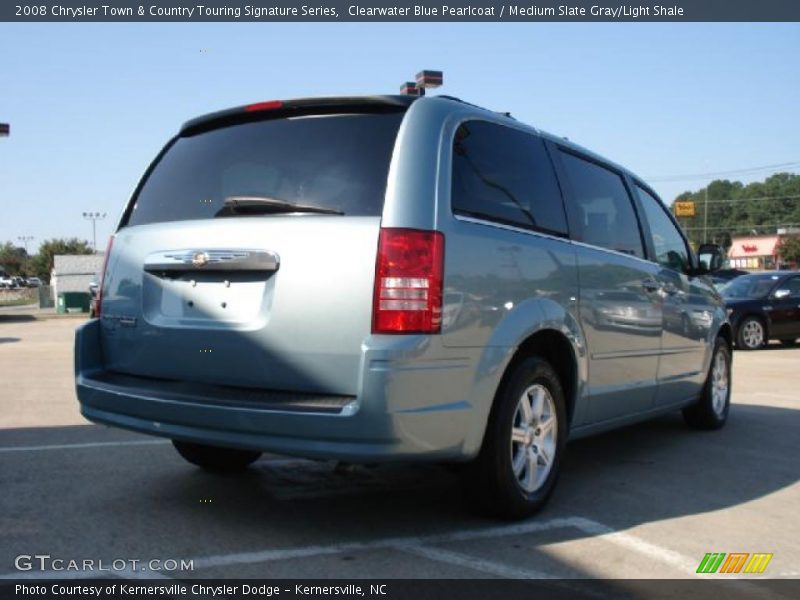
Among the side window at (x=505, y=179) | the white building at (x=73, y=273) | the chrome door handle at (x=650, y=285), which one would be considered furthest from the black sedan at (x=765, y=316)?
the white building at (x=73, y=273)

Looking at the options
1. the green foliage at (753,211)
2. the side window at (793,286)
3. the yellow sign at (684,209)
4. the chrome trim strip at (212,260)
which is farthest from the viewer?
the green foliage at (753,211)

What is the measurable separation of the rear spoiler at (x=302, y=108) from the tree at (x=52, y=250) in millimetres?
108510

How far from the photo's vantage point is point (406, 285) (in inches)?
134

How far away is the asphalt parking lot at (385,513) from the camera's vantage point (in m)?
3.47

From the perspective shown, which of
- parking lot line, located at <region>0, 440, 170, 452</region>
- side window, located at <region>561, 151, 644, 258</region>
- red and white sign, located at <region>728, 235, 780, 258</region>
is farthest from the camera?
red and white sign, located at <region>728, 235, 780, 258</region>

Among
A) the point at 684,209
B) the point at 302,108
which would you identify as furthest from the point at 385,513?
the point at 684,209

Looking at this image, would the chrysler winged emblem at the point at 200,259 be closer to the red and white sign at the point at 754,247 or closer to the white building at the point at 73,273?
the white building at the point at 73,273

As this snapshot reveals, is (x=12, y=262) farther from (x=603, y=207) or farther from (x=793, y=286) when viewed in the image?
(x=603, y=207)

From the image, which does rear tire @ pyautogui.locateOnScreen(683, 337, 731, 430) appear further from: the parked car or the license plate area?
the license plate area

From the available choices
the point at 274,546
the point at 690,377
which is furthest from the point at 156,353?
the point at 690,377

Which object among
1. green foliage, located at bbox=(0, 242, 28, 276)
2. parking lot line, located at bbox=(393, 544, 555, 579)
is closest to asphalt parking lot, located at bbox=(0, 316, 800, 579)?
parking lot line, located at bbox=(393, 544, 555, 579)

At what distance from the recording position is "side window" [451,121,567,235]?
3824 mm

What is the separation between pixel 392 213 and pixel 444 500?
1746mm

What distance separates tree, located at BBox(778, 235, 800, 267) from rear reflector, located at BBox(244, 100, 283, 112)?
281 ft
